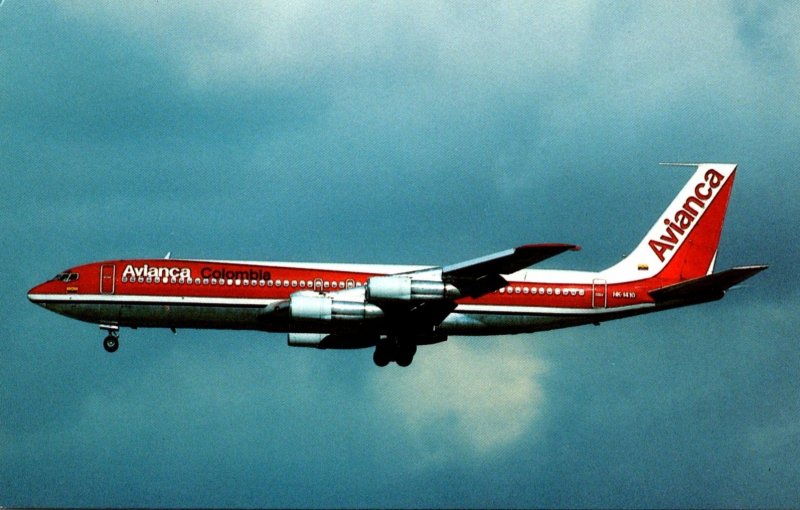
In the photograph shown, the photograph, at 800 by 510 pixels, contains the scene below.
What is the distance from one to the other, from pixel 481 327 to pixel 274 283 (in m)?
10.4

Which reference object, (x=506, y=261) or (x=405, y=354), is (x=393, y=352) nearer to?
(x=405, y=354)

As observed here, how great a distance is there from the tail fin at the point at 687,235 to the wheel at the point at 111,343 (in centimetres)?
2454

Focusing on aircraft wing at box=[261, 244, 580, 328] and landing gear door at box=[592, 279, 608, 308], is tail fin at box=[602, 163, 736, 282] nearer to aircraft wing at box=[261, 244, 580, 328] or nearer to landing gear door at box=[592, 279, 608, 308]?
landing gear door at box=[592, 279, 608, 308]

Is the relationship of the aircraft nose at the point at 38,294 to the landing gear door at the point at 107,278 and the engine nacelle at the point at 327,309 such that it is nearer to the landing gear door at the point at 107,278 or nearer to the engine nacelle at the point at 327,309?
the landing gear door at the point at 107,278

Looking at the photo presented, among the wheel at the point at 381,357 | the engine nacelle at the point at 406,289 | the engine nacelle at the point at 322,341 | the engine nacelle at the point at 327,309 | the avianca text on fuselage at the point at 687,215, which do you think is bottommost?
the wheel at the point at 381,357

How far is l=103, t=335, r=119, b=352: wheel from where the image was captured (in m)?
59.9

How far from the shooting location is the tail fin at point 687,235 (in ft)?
207

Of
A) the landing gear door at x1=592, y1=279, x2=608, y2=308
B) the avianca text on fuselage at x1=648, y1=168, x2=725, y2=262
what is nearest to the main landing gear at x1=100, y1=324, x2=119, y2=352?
the landing gear door at x1=592, y1=279, x2=608, y2=308

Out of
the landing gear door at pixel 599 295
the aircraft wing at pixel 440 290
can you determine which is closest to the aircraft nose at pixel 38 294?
the aircraft wing at pixel 440 290

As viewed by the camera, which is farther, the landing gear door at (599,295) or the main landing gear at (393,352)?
the landing gear door at (599,295)

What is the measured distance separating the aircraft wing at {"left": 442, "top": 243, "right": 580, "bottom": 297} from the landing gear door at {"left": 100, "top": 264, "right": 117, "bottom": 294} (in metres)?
16.3

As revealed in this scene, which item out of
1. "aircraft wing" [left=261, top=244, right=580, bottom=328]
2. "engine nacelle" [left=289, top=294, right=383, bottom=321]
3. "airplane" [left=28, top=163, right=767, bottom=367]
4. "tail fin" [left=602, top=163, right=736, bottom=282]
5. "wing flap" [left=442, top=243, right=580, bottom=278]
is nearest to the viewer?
"wing flap" [left=442, top=243, right=580, bottom=278]

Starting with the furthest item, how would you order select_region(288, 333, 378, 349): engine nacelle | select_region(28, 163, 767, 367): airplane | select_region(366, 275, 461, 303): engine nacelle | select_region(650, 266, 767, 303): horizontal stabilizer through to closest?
Result: select_region(288, 333, 378, 349): engine nacelle < select_region(650, 266, 767, 303): horizontal stabilizer < select_region(28, 163, 767, 367): airplane < select_region(366, 275, 461, 303): engine nacelle

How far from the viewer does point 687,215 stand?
65.2 meters
